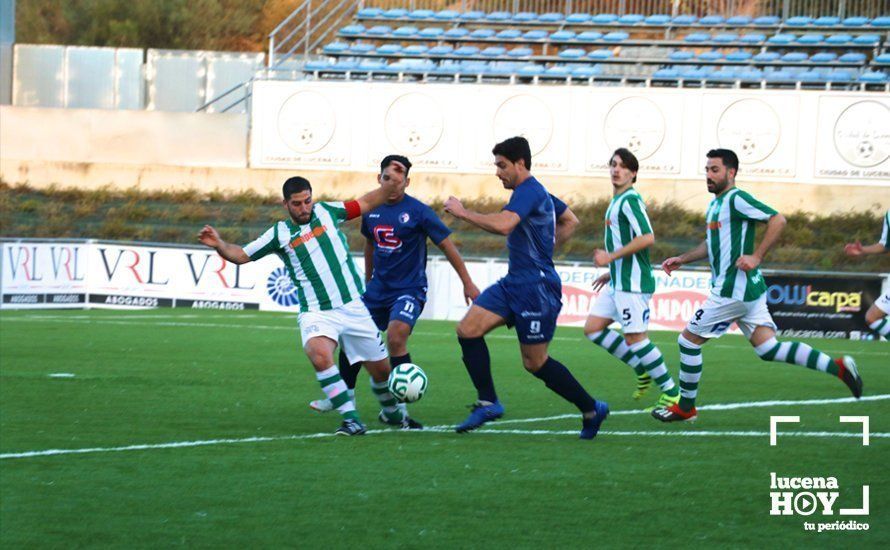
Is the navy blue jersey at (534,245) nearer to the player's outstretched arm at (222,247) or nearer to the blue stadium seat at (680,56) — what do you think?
the player's outstretched arm at (222,247)

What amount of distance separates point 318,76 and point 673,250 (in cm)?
1102

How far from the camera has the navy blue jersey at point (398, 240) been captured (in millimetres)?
9508

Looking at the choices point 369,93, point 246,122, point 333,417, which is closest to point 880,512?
point 333,417

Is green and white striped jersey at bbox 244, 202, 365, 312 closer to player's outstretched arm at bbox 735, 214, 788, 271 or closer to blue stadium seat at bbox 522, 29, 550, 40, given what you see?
player's outstretched arm at bbox 735, 214, 788, 271

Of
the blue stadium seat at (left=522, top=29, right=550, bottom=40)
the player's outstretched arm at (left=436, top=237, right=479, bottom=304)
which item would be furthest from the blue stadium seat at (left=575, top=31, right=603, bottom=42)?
the player's outstretched arm at (left=436, top=237, right=479, bottom=304)

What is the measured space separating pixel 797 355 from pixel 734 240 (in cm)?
95

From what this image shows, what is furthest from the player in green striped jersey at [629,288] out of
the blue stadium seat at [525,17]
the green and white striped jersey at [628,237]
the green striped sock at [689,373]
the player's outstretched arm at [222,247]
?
the blue stadium seat at [525,17]

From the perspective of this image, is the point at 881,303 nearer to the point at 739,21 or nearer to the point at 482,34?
the point at 739,21

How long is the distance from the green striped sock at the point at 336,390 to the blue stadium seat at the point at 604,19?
26505 millimetres

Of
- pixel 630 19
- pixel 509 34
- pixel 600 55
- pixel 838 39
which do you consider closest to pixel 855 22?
pixel 838 39

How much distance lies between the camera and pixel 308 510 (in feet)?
19.8

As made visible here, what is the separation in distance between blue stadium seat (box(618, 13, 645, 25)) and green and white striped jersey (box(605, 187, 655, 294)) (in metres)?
23.9

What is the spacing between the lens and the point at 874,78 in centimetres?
2970

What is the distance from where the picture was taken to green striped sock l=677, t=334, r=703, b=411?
360 inches
